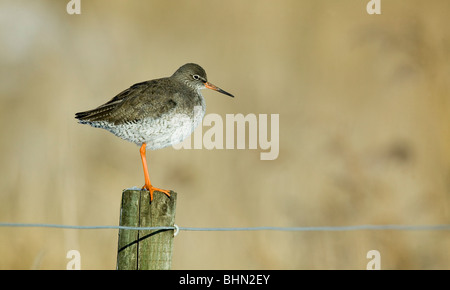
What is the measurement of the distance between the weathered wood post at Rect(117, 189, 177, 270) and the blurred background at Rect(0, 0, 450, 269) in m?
2.82

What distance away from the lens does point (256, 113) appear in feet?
23.7

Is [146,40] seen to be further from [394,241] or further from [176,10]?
[394,241]

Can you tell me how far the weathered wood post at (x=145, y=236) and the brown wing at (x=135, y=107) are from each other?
1.30 metres

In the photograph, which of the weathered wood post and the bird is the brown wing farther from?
the weathered wood post

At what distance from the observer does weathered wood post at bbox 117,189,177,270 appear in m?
3.49

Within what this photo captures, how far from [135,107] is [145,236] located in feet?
5.03

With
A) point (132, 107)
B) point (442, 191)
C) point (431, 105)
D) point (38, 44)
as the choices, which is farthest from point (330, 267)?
point (38, 44)

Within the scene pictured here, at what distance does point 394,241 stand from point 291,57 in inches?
113

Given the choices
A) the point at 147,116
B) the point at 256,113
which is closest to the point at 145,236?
the point at 147,116

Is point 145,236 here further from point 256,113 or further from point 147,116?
point 256,113

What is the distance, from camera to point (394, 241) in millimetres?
6180

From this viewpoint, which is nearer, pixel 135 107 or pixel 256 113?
pixel 135 107
